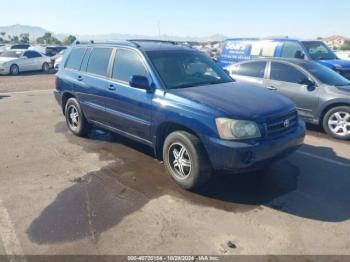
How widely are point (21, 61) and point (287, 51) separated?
15.6 metres

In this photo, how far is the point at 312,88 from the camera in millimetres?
7270

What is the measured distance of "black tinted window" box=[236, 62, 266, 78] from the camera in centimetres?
830

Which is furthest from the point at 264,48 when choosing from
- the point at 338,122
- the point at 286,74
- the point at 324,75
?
the point at 338,122

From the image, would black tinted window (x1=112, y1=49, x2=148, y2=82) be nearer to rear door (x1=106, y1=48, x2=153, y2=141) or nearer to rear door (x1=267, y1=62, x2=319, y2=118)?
rear door (x1=106, y1=48, x2=153, y2=141)

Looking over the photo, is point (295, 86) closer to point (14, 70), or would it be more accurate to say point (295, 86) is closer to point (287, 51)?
point (287, 51)

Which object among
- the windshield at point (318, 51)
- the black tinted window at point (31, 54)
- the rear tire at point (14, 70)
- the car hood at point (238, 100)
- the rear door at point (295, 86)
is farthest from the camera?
the black tinted window at point (31, 54)

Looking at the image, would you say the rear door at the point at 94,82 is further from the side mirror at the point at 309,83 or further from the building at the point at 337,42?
the building at the point at 337,42

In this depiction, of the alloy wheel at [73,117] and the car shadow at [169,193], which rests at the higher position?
the alloy wheel at [73,117]

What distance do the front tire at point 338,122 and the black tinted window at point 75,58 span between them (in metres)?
4.99

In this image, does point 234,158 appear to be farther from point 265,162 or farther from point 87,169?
point 87,169

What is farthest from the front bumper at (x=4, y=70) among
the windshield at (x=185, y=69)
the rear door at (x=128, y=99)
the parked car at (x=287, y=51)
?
the windshield at (x=185, y=69)

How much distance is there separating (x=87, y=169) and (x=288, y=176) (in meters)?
2.98

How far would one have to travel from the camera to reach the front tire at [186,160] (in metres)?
4.29

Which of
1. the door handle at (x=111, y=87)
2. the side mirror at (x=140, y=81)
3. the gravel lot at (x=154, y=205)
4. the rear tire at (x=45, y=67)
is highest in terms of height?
the side mirror at (x=140, y=81)
